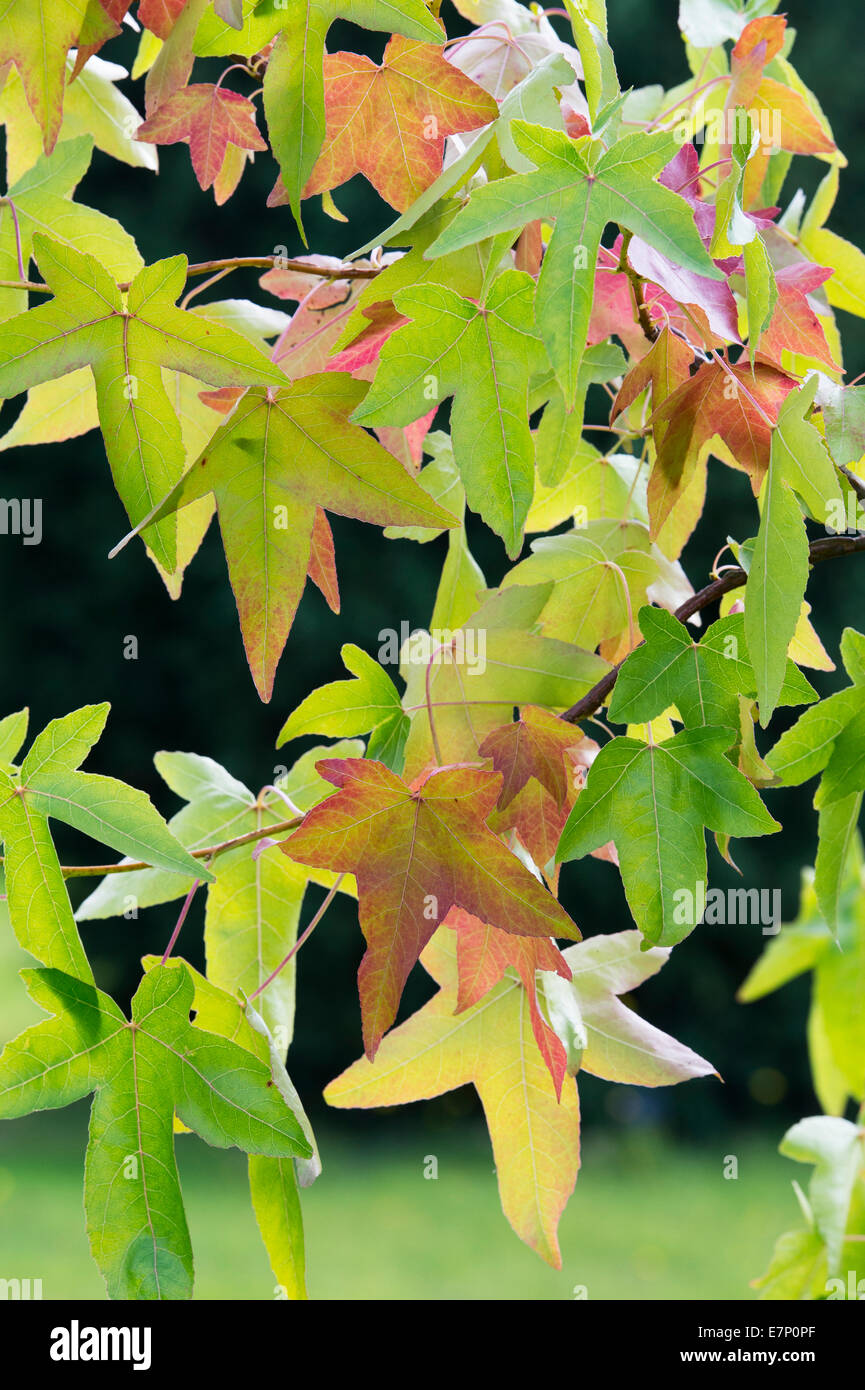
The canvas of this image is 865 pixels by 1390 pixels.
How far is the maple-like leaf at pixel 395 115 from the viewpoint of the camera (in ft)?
1.71

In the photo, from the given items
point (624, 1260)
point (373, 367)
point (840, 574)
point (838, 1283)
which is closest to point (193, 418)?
point (373, 367)

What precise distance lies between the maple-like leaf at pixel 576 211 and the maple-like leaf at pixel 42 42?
0.22 m

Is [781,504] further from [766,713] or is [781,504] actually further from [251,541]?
[251,541]

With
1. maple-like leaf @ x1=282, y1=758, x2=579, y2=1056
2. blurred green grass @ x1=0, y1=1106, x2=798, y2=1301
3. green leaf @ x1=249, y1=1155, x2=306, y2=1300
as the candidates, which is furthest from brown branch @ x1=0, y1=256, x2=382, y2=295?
blurred green grass @ x1=0, y1=1106, x2=798, y2=1301

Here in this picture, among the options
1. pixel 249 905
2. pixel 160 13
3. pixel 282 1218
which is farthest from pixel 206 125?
pixel 282 1218

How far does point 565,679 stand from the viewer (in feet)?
1.88

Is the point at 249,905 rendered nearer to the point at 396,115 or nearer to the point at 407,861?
the point at 407,861

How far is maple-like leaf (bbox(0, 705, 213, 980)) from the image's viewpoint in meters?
0.50

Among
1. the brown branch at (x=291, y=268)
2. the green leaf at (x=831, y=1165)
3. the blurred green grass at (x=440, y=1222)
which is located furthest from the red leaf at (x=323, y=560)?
the blurred green grass at (x=440, y=1222)

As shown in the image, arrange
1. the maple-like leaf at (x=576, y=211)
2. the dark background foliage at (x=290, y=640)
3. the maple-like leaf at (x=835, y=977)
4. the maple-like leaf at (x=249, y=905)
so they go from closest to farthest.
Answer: the maple-like leaf at (x=576, y=211) < the maple-like leaf at (x=249, y=905) < the maple-like leaf at (x=835, y=977) < the dark background foliage at (x=290, y=640)

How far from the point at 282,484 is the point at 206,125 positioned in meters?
0.22

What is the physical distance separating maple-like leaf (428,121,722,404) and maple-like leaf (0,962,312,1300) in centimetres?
30

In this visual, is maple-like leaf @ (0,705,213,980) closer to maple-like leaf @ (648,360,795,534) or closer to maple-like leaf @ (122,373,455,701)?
maple-like leaf @ (122,373,455,701)

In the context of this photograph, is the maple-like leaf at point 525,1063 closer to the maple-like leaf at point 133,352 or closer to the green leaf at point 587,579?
the green leaf at point 587,579
